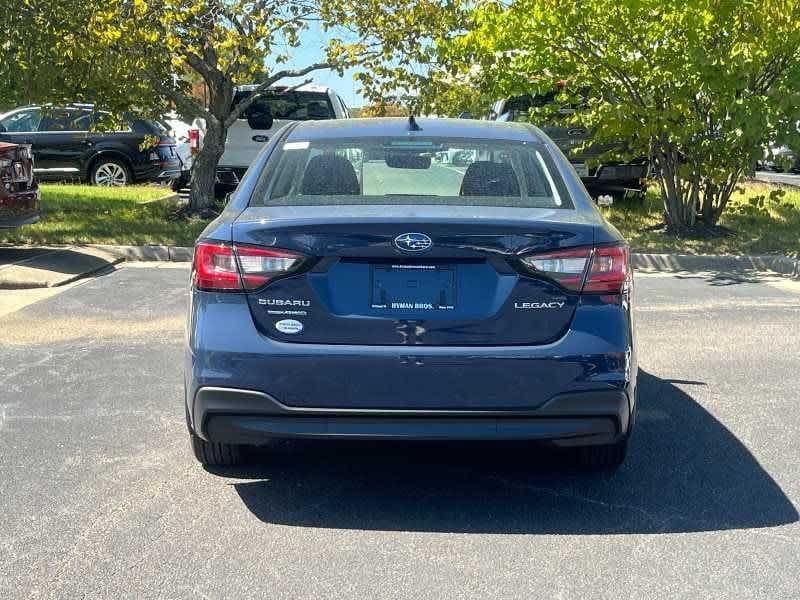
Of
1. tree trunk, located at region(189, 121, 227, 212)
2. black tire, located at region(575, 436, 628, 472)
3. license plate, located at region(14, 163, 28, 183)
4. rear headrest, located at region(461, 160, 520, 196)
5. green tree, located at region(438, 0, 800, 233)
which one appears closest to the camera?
black tire, located at region(575, 436, 628, 472)

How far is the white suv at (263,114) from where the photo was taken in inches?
577

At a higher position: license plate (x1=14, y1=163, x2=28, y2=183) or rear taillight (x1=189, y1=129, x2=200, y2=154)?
license plate (x1=14, y1=163, x2=28, y2=183)

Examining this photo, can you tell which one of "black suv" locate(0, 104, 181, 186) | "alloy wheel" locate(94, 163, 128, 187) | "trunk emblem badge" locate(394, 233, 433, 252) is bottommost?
"alloy wheel" locate(94, 163, 128, 187)

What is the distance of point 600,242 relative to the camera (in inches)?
151

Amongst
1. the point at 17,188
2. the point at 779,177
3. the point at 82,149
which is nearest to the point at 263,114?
the point at 17,188

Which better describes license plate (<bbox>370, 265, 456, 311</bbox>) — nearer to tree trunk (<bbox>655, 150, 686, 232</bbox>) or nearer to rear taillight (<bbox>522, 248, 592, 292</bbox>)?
rear taillight (<bbox>522, 248, 592, 292</bbox>)

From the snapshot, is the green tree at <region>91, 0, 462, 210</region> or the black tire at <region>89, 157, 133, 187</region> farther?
the black tire at <region>89, 157, 133, 187</region>

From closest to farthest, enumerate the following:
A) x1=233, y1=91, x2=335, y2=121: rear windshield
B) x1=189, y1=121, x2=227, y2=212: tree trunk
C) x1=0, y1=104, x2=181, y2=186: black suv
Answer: x1=189, y1=121, x2=227, y2=212: tree trunk
x1=233, y1=91, x2=335, y2=121: rear windshield
x1=0, y1=104, x2=181, y2=186: black suv

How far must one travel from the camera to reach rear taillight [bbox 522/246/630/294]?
3781 mm

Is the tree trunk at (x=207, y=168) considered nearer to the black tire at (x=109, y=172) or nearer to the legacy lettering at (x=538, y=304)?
the black tire at (x=109, y=172)

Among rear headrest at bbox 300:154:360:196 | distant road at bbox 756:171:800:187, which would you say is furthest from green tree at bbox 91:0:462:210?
distant road at bbox 756:171:800:187

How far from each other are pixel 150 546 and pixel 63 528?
40 cm

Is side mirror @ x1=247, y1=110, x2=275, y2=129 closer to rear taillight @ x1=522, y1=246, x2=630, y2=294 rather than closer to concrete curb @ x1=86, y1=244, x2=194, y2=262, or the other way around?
concrete curb @ x1=86, y1=244, x2=194, y2=262

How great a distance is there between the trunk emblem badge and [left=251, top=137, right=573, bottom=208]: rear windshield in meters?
0.55
